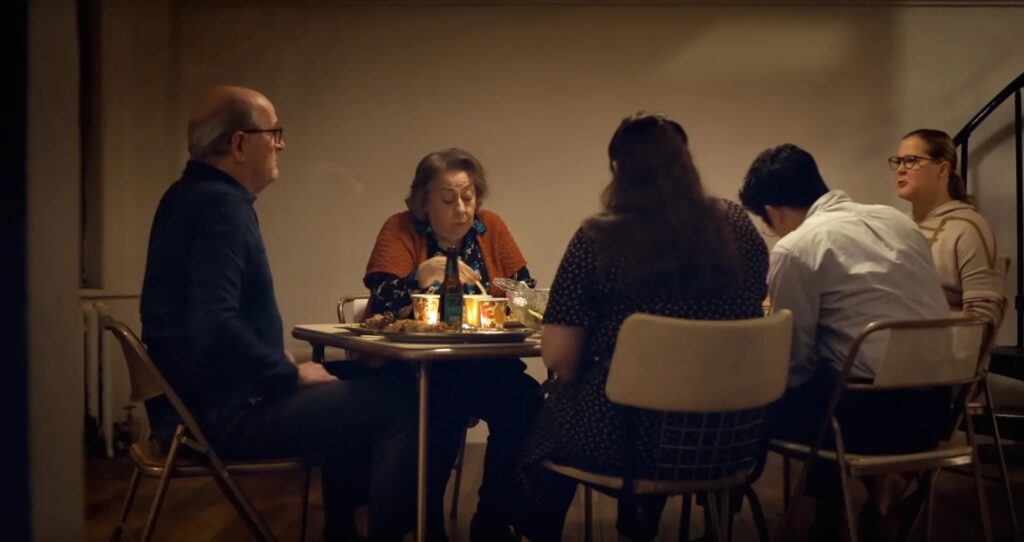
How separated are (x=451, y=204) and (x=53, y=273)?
6.88 ft

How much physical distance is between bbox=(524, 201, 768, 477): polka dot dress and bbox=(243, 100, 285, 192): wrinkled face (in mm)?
823

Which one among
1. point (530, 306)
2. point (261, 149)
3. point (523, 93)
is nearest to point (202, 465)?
point (261, 149)

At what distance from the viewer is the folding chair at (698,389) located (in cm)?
170

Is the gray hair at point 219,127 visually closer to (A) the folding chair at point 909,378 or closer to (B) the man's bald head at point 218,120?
(B) the man's bald head at point 218,120

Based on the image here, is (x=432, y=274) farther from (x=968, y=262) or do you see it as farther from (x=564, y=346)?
(x=968, y=262)

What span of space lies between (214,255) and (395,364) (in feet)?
2.90

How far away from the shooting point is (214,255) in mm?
1925

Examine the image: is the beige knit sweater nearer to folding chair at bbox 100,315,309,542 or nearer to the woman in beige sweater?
the woman in beige sweater

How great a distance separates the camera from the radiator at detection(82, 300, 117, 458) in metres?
3.99

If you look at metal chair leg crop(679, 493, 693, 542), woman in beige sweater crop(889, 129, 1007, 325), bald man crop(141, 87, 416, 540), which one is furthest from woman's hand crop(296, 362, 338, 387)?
woman in beige sweater crop(889, 129, 1007, 325)

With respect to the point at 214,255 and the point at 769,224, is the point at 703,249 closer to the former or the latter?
the point at 769,224

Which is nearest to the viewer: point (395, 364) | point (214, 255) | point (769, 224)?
point (214, 255)

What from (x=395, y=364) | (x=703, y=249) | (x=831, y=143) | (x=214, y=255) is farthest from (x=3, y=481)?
(x=831, y=143)

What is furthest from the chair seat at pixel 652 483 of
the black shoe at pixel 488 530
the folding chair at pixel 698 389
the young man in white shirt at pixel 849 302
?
the black shoe at pixel 488 530
